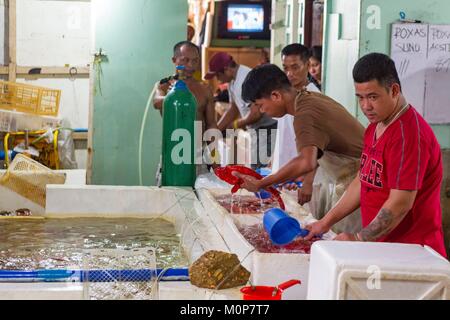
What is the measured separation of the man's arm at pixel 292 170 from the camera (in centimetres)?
401

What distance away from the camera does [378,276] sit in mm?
2135

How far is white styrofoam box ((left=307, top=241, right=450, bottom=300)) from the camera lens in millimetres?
2109

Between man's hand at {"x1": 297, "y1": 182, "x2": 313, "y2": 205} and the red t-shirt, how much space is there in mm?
1047

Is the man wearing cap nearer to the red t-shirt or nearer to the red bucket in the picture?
the red t-shirt

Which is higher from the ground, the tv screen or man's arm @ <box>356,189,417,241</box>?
the tv screen

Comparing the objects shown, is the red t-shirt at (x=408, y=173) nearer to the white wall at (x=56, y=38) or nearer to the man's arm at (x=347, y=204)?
the man's arm at (x=347, y=204)

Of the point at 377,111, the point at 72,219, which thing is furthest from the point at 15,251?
the point at 377,111

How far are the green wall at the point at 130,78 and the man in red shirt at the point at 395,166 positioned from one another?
4.28 metres

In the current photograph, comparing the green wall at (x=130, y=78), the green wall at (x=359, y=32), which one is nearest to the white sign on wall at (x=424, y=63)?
the green wall at (x=359, y=32)

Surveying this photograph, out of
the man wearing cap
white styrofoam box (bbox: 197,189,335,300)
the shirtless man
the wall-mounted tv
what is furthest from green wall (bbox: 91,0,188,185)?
white styrofoam box (bbox: 197,189,335,300)

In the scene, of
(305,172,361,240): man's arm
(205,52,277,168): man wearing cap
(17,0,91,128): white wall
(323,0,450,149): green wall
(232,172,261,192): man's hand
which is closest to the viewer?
(305,172,361,240): man's arm

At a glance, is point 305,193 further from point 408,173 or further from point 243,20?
point 243,20

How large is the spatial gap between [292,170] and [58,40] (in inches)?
246
